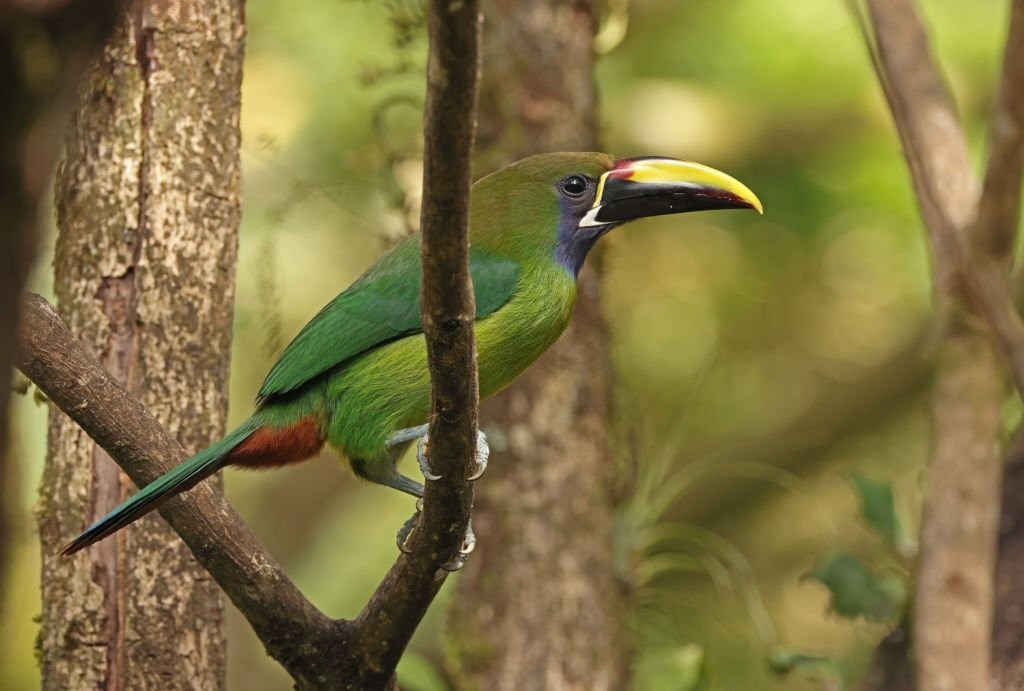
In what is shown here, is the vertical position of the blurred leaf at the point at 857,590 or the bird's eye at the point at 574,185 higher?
the bird's eye at the point at 574,185

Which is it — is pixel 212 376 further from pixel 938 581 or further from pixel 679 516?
pixel 679 516

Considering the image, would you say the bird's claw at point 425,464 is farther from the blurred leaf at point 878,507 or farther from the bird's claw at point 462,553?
the blurred leaf at point 878,507

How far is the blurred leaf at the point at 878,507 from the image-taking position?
4.14m

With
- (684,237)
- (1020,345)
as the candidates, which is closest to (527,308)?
(1020,345)

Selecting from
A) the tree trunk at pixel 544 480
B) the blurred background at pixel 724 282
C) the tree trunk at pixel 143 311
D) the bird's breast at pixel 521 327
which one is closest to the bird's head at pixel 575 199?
the bird's breast at pixel 521 327

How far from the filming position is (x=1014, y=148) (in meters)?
3.53

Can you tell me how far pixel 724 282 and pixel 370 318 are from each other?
3.46m

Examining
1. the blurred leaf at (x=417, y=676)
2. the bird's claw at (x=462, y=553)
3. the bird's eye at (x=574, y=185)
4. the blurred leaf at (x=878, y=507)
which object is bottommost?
the blurred leaf at (x=878, y=507)

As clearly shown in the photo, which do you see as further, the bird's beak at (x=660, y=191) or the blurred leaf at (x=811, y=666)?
the blurred leaf at (x=811, y=666)

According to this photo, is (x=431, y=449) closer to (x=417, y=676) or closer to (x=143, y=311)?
(x=143, y=311)

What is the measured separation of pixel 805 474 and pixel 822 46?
1.92m

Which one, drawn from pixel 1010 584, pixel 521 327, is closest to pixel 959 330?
pixel 1010 584

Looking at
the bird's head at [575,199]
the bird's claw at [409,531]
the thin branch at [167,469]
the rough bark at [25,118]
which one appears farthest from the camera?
the bird's head at [575,199]

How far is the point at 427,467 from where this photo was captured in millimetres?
2457
